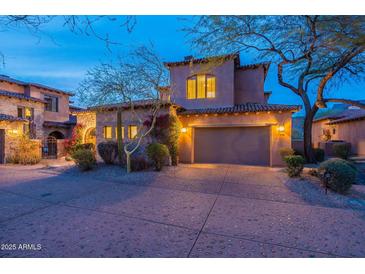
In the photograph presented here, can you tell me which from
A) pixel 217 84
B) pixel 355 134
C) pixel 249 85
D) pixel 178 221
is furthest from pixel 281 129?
pixel 355 134

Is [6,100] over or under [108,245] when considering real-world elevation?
over

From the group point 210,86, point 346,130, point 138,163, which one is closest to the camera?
point 138,163

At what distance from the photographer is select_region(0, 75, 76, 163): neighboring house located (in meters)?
11.8

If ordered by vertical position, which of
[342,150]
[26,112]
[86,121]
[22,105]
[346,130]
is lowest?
[342,150]

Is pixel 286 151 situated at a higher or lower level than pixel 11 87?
lower

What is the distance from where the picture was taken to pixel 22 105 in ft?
48.5

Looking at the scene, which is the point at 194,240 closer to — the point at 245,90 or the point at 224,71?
the point at 224,71

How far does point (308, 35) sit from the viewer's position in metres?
6.25

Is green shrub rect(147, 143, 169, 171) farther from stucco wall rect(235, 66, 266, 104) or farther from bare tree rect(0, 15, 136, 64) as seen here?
stucco wall rect(235, 66, 266, 104)

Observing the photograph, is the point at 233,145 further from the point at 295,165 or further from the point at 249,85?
the point at 249,85

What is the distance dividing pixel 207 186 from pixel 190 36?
509 cm

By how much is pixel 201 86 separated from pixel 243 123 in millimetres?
3832

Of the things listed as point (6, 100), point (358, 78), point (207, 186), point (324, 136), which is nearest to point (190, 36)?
point (207, 186)

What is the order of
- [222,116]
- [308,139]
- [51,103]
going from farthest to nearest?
[51,103] → [308,139] → [222,116]
